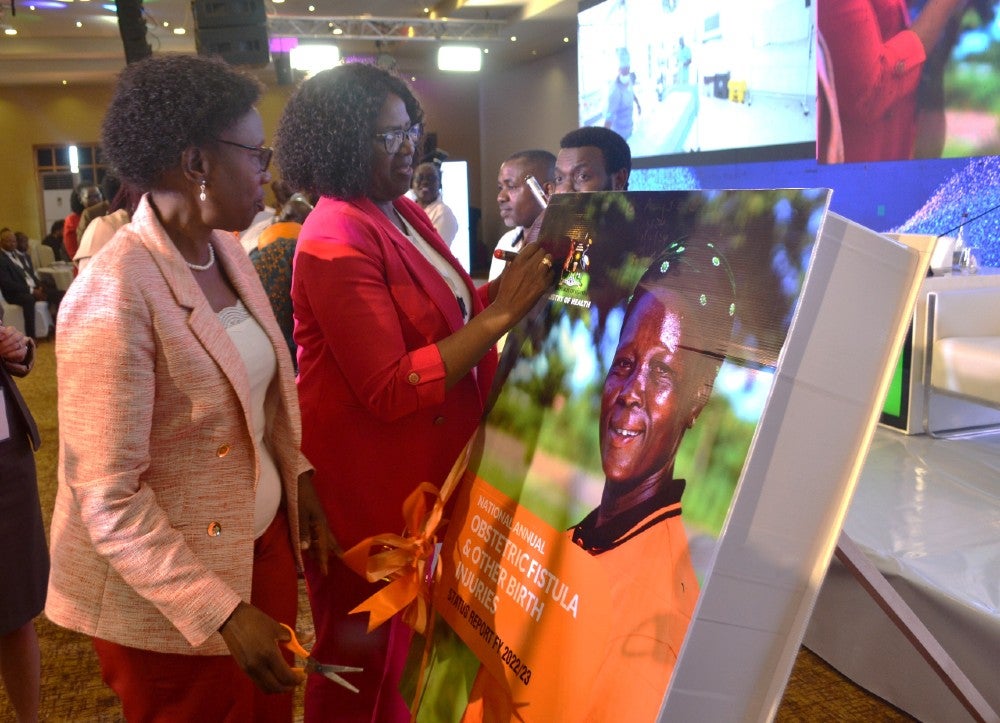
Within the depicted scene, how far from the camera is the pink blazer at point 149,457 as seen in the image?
100cm

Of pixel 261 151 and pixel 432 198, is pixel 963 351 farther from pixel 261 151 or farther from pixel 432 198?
pixel 432 198

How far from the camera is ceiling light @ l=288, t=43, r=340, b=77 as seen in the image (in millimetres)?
10859

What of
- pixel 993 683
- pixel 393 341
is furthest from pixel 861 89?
pixel 393 341

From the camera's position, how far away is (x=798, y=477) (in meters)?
0.73

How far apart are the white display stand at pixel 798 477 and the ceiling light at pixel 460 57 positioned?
36.7 feet

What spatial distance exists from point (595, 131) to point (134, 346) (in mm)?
2042

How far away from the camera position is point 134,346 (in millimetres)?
1014

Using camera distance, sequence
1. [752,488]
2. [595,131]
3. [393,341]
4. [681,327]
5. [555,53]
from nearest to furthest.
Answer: [752,488] < [681,327] < [393,341] < [595,131] < [555,53]

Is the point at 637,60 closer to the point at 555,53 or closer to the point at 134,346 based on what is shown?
the point at 555,53

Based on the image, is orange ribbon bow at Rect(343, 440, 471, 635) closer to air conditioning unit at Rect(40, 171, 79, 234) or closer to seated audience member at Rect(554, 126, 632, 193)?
seated audience member at Rect(554, 126, 632, 193)

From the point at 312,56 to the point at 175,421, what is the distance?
1090 centimetres

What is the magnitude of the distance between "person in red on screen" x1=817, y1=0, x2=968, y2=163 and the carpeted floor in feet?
11.8

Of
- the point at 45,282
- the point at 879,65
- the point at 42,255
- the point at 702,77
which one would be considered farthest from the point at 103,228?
the point at 42,255

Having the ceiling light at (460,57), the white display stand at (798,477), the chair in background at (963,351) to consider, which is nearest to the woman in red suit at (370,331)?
the white display stand at (798,477)
